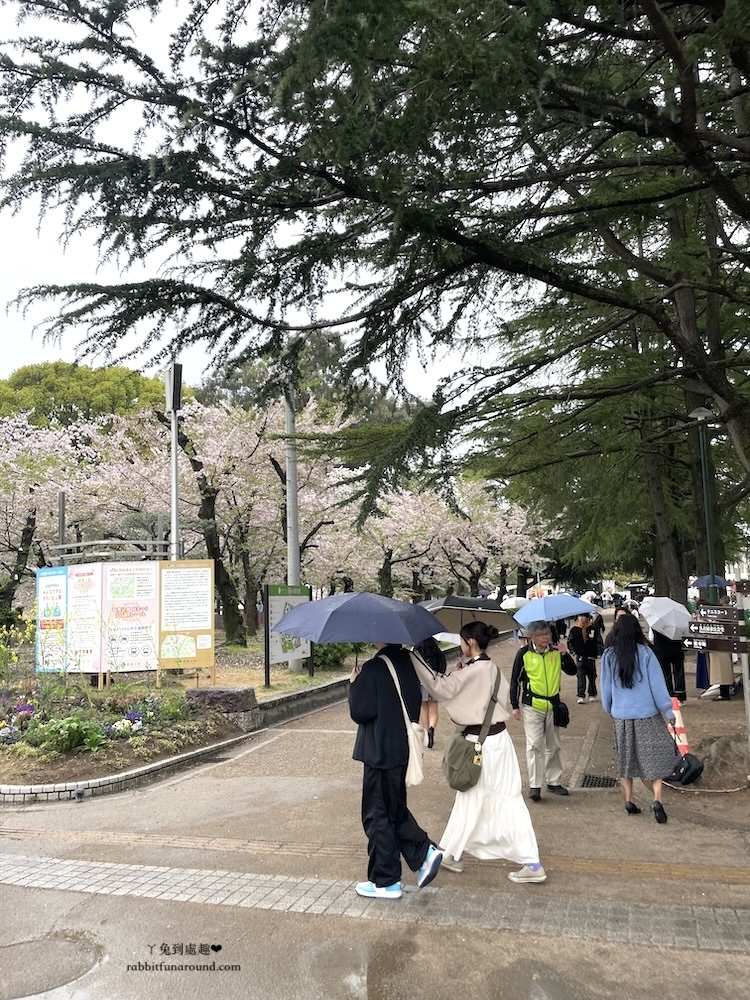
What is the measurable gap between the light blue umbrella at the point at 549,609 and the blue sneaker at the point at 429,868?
318cm

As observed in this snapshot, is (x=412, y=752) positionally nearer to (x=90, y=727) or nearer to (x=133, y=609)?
(x=90, y=727)

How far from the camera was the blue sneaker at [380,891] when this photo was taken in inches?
180

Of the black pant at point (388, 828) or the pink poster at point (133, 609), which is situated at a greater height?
the pink poster at point (133, 609)

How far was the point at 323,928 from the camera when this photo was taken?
4215 millimetres

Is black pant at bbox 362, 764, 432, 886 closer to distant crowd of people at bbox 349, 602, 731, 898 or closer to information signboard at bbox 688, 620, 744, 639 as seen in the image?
distant crowd of people at bbox 349, 602, 731, 898

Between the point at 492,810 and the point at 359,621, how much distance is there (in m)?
1.59

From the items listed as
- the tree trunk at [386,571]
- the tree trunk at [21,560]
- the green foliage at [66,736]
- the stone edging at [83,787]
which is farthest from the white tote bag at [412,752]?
the tree trunk at [386,571]

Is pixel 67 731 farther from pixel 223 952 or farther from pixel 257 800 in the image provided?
pixel 223 952

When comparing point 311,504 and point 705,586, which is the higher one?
point 311,504

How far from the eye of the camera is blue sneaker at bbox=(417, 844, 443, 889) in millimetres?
4727

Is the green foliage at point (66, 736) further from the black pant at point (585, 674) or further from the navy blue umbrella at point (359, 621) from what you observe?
the black pant at point (585, 674)

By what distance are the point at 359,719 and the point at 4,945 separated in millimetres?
2336

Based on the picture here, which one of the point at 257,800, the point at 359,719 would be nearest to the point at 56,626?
the point at 257,800

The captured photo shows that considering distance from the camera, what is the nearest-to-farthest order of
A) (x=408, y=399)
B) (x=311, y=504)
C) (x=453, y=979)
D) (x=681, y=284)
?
(x=453, y=979)
(x=681, y=284)
(x=408, y=399)
(x=311, y=504)
